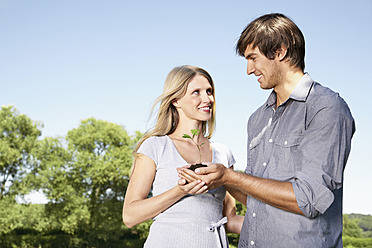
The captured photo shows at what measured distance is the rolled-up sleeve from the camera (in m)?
2.40

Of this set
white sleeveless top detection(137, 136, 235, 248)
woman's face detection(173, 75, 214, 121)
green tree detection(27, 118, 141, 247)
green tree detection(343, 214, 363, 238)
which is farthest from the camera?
green tree detection(343, 214, 363, 238)

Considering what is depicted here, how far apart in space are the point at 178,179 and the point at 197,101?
0.86 metres

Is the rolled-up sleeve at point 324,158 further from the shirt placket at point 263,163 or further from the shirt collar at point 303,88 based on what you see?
the shirt placket at point 263,163

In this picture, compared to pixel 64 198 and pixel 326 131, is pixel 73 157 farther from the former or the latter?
pixel 326 131

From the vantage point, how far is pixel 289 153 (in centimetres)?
272

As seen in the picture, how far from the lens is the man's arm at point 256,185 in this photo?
97.0 inches

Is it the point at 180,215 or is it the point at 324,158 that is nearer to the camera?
the point at 324,158

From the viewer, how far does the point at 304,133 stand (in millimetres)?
2666

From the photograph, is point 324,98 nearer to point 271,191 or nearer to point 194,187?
point 271,191

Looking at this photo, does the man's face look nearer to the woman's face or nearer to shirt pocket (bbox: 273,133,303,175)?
shirt pocket (bbox: 273,133,303,175)

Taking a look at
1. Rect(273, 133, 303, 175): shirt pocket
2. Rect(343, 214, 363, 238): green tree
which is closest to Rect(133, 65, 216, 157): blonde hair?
Rect(273, 133, 303, 175): shirt pocket

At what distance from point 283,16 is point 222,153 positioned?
154 centimetres

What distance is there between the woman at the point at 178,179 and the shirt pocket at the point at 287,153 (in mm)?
574

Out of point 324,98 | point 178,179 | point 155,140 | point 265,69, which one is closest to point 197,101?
point 155,140
